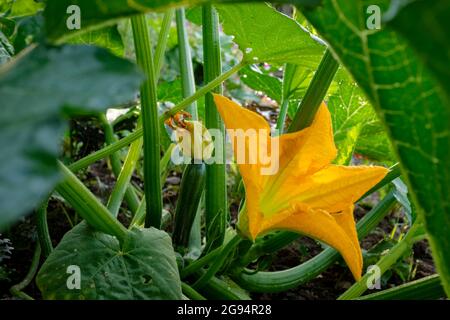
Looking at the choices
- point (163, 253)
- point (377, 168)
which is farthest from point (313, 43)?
point (163, 253)

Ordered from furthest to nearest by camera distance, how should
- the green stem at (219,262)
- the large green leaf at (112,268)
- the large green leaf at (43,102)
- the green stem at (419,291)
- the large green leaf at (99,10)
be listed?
1. the green stem at (419,291)
2. the green stem at (219,262)
3. the large green leaf at (112,268)
4. the large green leaf at (99,10)
5. the large green leaf at (43,102)

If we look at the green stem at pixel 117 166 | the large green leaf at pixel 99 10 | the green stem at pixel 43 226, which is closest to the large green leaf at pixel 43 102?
the large green leaf at pixel 99 10

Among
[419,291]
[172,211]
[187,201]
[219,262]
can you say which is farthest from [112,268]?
[172,211]

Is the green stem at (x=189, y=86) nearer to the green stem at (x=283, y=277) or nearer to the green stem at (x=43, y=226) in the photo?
the green stem at (x=283, y=277)

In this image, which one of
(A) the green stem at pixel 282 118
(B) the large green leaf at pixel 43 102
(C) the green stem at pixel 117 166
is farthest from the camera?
(C) the green stem at pixel 117 166

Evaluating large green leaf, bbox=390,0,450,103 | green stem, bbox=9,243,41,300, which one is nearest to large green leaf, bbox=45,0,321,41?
large green leaf, bbox=390,0,450,103

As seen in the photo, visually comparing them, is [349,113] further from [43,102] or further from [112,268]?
[43,102]

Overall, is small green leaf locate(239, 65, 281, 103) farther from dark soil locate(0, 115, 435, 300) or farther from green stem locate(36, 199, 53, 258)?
green stem locate(36, 199, 53, 258)

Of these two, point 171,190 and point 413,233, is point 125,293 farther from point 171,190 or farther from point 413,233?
point 171,190
